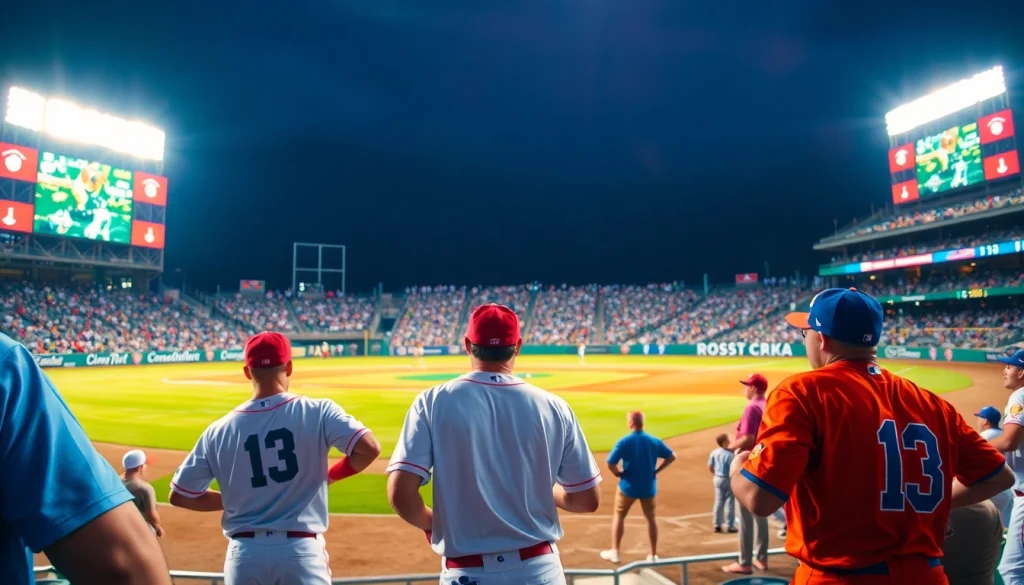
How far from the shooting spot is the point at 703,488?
12109 mm

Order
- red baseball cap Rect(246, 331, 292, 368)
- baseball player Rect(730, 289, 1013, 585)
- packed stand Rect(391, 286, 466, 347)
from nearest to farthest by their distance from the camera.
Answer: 1. baseball player Rect(730, 289, 1013, 585)
2. red baseball cap Rect(246, 331, 292, 368)
3. packed stand Rect(391, 286, 466, 347)

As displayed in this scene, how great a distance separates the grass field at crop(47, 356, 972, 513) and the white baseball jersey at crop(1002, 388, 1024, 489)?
883cm

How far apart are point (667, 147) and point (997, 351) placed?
160ft

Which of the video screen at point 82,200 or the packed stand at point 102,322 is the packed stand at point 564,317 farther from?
the video screen at point 82,200

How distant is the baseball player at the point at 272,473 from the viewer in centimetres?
362

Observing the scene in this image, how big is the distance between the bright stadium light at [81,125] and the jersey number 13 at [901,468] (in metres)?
60.5

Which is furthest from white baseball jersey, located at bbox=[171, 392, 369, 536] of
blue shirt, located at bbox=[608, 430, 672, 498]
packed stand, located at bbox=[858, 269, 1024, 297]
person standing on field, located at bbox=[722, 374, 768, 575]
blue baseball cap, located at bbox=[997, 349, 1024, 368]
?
packed stand, located at bbox=[858, 269, 1024, 297]

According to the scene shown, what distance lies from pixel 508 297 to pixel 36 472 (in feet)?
256

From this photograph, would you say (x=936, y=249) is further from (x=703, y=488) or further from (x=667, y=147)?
(x=703, y=488)

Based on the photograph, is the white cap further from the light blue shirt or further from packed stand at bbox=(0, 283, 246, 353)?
packed stand at bbox=(0, 283, 246, 353)

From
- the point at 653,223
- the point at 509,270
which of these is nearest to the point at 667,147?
the point at 653,223

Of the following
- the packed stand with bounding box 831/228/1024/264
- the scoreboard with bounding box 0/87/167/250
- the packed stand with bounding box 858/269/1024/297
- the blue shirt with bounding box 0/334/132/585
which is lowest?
the blue shirt with bounding box 0/334/132/585

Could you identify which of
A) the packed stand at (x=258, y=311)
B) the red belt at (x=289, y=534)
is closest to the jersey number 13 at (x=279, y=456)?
the red belt at (x=289, y=534)

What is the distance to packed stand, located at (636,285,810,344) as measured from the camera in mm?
62625
